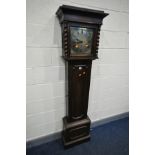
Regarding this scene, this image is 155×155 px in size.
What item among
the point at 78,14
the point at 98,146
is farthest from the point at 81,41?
the point at 98,146

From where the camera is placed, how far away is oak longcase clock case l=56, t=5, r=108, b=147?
5.02ft

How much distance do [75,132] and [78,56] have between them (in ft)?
3.31

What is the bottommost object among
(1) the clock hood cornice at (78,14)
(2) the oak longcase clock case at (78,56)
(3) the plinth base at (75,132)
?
(3) the plinth base at (75,132)

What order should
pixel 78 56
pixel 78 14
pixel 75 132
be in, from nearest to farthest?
pixel 78 14 → pixel 78 56 → pixel 75 132

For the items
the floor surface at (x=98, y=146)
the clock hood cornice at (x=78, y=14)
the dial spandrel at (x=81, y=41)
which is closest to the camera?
the clock hood cornice at (x=78, y=14)

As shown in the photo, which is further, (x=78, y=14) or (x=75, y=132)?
(x=75, y=132)

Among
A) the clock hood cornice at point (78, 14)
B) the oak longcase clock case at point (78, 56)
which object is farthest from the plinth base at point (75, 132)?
the clock hood cornice at point (78, 14)

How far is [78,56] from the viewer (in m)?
1.63

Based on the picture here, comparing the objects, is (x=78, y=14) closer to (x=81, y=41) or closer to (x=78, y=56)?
(x=81, y=41)

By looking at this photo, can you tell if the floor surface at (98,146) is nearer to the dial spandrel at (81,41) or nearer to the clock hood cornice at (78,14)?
the dial spandrel at (81,41)

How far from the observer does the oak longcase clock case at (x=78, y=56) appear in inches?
60.3
